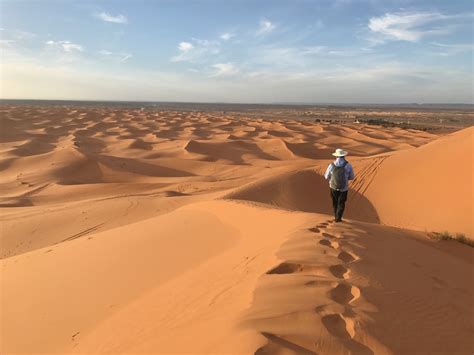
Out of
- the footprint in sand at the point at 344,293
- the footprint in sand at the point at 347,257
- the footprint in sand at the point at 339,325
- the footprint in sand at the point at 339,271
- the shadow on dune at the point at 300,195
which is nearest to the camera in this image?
the footprint in sand at the point at 339,325

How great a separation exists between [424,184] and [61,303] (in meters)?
9.94

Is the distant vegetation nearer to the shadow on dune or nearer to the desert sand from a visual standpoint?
the desert sand

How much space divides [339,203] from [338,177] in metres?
0.42

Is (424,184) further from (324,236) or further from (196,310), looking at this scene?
(196,310)

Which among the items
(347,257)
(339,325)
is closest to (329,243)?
(347,257)

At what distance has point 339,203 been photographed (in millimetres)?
7000

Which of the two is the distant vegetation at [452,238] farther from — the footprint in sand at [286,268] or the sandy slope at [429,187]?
the footprint in sand at [286,268]

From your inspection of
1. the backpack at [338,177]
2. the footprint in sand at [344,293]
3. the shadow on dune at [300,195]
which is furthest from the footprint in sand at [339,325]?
the shadow on dune at [300,195]

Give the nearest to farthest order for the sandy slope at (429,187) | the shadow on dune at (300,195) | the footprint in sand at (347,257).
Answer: the footprint in sand at (347,257)
the sandy slope at (429,187)
the shadow on dune at (300,195)

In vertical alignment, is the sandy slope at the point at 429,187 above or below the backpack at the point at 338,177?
below

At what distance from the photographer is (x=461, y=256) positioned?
652 cm

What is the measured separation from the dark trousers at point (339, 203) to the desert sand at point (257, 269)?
0.21 m

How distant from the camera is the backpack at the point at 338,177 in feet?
23.0

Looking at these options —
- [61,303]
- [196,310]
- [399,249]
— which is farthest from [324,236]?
[61,303]
